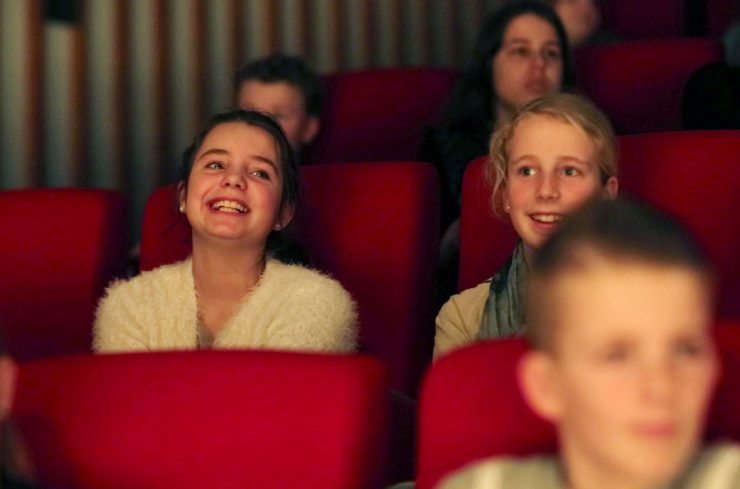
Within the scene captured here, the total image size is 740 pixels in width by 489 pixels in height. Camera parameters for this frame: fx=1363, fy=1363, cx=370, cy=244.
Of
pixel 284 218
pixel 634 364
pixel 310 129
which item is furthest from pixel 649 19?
pixel 634 364

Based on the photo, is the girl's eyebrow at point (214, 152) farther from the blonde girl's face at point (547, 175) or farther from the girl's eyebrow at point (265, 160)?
the blonde girl's face at point (547, 175)

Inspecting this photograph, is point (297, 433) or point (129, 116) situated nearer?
point (297, 433)

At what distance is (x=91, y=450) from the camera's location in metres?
1.53

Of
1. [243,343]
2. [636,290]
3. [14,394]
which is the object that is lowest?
[243,343]

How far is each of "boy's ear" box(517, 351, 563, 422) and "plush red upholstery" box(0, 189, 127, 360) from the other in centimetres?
129

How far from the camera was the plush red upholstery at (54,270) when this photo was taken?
8.22ft

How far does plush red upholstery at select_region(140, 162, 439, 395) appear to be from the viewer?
252cm

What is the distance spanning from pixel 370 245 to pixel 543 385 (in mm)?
1221

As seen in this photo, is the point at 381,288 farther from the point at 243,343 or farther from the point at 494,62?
the point at 494,62

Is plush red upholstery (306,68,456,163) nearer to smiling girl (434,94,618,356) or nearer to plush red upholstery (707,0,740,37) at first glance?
smiling girl (434,94,618,356)

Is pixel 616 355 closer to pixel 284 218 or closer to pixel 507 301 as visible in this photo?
pixel 507 301

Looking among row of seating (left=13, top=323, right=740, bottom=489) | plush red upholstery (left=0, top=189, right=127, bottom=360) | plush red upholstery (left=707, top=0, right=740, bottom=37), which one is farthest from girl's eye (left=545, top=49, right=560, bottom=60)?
row of seating (left=13, top=323, right=740, bottom=489)

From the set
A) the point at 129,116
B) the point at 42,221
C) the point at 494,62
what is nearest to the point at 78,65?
the point at 129,116

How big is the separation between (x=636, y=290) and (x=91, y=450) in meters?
0.64
